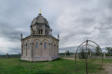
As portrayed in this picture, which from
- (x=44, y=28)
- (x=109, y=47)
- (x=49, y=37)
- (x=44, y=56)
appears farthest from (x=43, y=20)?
(x=109, y=47)

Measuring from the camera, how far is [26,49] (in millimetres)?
29875

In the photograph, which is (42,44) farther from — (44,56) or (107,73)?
(107,73)

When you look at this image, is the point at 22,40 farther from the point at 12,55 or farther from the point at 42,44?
the point at 12,55

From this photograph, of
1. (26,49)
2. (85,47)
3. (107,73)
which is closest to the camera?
(85,47)

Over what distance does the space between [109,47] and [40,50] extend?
1462 inches

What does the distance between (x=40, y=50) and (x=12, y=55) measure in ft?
93.5

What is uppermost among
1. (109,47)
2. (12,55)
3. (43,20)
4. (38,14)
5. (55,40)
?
(38,14)

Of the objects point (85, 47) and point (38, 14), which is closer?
point (85, 47)

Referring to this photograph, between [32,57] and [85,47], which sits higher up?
[85,47]

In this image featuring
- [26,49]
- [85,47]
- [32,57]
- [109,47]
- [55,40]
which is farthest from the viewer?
[109,47]

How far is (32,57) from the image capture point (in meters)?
26.4

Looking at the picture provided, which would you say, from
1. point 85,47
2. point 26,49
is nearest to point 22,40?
point 26,49

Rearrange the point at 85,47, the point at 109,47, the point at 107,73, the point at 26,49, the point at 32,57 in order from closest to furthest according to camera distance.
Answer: the point at 85,47
the point at 107,73
the point at 32,57
the point at 26,49
the point at 109,47

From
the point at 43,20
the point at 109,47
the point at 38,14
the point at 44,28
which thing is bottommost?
the point at 109,47
